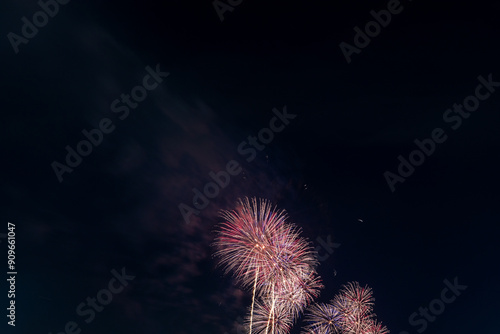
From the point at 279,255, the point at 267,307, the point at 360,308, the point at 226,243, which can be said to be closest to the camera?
the point at 226,243

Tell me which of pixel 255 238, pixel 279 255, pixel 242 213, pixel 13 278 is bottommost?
pixel 279 255

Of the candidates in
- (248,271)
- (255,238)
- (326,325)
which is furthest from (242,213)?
(326,325)

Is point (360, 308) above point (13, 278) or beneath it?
beneath

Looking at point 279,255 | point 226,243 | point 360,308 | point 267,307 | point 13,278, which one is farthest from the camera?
point 360,308

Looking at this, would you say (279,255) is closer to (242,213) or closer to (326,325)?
(242,213)

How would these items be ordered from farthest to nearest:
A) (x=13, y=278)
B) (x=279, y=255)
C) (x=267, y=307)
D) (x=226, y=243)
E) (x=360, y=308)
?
(x=360, y=308)
(x=267, y=307)
(x=279, y=255)
(x=226, y=243)
(x=13, y=278)

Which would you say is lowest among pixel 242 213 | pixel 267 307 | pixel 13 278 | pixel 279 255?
pixel 267 307

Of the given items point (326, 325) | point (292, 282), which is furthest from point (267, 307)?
point (326, 325)

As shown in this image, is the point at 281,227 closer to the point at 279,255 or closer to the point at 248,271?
the point at 279,255

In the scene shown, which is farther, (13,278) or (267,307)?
(267,307)
